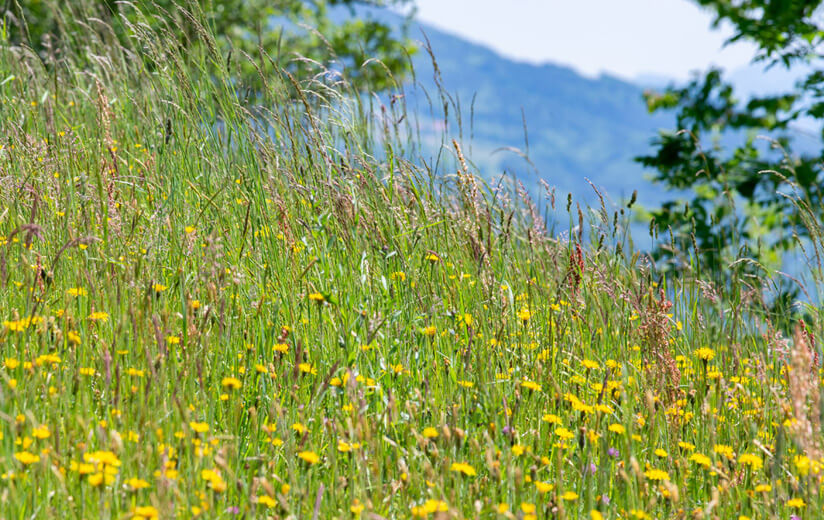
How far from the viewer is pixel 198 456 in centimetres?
160

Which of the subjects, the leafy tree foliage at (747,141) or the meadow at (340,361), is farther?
the leafy tree foliage at (747,141)

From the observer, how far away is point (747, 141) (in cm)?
718

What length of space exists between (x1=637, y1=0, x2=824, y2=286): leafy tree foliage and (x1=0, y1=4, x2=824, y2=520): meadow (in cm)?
303

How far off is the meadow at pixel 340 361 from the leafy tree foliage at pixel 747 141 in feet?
9.95

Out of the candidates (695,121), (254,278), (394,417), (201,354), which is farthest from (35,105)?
(695,121)

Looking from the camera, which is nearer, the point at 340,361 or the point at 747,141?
the point at 340,361

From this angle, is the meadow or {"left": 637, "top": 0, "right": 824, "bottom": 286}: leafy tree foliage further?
{"left": 637, "top": 0, "right": 824, "bottom": 286}: leafy tree foliage

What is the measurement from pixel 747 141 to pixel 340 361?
Result: 6.32 m

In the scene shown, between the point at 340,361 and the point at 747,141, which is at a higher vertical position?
the point at 747,141

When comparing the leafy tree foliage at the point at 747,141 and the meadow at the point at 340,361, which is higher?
the leafy tree foliage at the point at 747,141

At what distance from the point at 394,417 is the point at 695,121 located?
23.6ft

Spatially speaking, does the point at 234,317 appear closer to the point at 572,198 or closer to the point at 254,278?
the point at 254,278

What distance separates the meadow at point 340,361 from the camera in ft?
5.49

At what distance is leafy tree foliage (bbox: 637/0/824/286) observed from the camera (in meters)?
6.21
